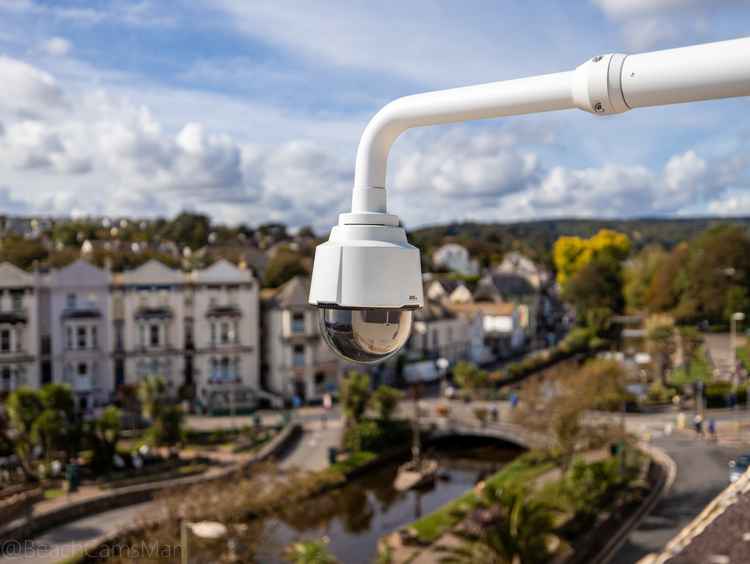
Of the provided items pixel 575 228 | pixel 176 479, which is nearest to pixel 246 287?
pixel 176 479

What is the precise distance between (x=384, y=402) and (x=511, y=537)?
16.3 metres

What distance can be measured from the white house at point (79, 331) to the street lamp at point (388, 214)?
39.7 m

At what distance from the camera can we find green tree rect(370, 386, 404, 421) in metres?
33.7

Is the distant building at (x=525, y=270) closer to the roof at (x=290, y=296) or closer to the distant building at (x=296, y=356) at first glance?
the roof at (x=290, y=296)

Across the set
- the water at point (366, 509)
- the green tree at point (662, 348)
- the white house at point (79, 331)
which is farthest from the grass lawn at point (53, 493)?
the green tree at point (662, 348)

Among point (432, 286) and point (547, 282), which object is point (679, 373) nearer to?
point (432, 286)

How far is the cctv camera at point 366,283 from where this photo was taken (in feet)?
7.09

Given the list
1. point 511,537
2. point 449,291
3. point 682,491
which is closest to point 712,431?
point 682,491

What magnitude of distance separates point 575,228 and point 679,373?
6449 cm

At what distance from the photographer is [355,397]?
33719 millimetres

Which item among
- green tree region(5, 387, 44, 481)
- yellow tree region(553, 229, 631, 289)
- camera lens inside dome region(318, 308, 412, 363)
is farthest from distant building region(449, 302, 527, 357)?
camera lens inside dome region(318, 308, 412, 363)

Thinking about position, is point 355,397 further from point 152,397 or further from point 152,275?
point 152,275

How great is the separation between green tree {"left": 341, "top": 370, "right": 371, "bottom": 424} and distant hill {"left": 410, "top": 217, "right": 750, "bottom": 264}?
68143 mm

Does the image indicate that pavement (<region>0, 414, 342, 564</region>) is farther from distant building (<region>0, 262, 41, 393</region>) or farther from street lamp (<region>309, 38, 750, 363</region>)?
street lamp (<region>309, 38, 750, 363</region>)
